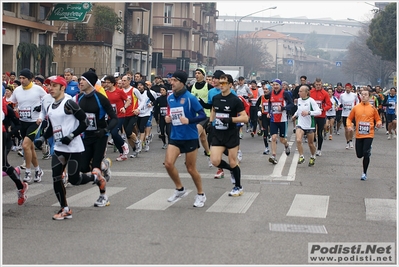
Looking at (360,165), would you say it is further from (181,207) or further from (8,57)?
(8,57)

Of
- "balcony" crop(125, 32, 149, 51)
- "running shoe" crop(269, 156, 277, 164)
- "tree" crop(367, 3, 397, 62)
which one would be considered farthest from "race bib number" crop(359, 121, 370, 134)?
"tree" crop(367, 3, 397, 62)

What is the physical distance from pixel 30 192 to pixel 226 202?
3045 millimetres

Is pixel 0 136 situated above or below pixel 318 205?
above

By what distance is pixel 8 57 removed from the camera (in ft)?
103

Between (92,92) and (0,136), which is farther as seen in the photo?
(92,92)

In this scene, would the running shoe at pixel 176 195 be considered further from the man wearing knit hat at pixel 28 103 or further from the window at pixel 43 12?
the window at pixel 43 12

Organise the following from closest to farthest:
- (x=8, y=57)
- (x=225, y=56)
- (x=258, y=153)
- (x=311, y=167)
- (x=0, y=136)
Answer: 1. (x=0, y=136)
2. (x=311, y=167)
3. (x=258, y=153)
4. (x=8, y=57)
5. (x=225, y=56)

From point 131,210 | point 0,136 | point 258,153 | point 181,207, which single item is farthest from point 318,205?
point 258,153

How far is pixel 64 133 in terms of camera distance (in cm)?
936

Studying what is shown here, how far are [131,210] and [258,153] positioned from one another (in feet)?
29.5

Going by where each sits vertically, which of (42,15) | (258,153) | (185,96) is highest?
(42,15)

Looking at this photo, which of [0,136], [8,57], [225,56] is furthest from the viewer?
[225,56]

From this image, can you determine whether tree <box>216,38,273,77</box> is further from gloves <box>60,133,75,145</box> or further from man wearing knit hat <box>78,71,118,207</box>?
gloves <box>60,133,75,145</box>

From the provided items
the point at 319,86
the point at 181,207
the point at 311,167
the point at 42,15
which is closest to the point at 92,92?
the point at 181,207
